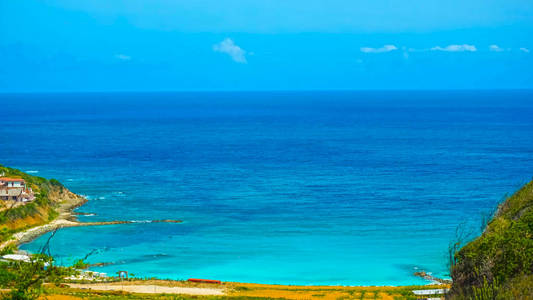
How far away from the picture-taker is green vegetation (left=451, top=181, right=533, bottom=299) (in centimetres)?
3184

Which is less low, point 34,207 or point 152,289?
point 34,207

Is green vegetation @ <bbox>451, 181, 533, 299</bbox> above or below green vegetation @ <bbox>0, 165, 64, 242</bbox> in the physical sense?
below

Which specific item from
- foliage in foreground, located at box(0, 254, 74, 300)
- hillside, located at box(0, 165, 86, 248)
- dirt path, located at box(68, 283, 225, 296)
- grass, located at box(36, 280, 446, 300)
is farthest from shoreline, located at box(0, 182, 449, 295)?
foliage in foreground, located at box(0, 254, 74, 300)

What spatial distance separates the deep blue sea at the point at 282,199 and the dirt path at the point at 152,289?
24.6 feet

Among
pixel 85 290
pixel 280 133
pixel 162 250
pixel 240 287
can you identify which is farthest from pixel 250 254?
pixel 280 133

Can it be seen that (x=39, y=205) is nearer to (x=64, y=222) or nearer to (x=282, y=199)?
(x=64, y=222)

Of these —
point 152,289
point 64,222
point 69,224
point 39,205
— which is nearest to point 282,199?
point 69,224

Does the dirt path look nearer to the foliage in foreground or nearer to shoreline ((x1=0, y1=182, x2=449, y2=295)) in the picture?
shoreline ((x1=0, y1=182, x2=449, y2=295))

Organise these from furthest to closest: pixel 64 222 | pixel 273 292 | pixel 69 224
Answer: pixel 64 222
pixel 69 224
pixel 273 292

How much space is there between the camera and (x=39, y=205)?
8294 centimetres

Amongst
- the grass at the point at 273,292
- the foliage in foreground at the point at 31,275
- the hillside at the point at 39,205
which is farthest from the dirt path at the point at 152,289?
the foliage in foreground at the point at 31,275

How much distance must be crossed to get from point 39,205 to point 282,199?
32.9m

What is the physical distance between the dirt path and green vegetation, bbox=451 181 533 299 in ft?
77.3

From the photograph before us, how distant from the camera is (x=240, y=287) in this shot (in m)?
57.0
